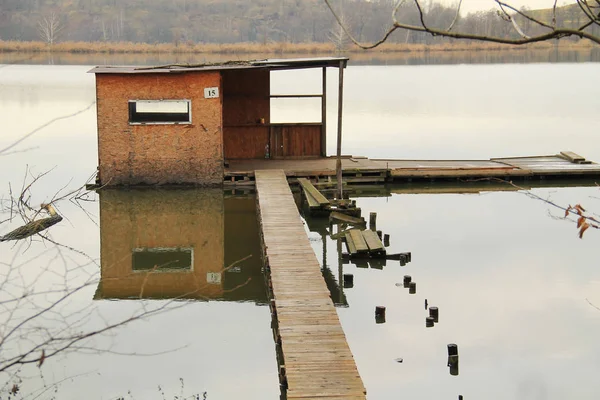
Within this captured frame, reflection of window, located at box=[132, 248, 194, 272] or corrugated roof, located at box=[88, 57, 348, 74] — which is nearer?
reflection of window, located at box=[132, 248, 194, 272]

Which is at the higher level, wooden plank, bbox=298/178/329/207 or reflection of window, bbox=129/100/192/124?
reflection of window, bbox=129/100/192/124

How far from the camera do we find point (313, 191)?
21.7 m

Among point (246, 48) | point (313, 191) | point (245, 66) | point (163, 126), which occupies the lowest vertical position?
point (313, 191)

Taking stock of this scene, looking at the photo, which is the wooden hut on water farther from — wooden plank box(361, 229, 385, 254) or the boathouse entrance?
wooden plank box(361, 229, 385, 254)

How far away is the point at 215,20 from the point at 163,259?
116241mm

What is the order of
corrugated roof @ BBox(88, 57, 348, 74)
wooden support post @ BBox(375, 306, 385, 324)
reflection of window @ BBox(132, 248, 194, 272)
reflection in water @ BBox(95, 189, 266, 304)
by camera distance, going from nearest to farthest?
1. wooden support post @ BBox(375, 306, 385, 324)
2. reflection in water @ BBox(95, 189, 266, 304)
3. reflection of window @ BBox(132, 248, 194, 272)
4. corrugated roof @ BBox(88, 57, 348, 74)

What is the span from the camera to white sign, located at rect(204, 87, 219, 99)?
2239cm

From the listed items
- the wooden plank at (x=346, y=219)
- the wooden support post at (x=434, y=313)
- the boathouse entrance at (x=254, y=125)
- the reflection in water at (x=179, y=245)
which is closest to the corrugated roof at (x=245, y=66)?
the boathouse entrance at (x=254, y=125)

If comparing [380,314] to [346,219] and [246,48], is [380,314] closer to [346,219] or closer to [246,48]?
[346,219]

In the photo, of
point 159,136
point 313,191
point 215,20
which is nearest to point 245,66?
point 159,136

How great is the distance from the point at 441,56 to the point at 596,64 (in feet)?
59.9

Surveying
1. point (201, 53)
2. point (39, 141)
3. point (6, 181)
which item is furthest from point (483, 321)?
point (201, 53)

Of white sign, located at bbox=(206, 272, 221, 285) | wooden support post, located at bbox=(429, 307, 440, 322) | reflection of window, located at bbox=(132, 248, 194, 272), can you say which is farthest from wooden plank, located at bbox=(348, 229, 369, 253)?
wooden support post, located at bbox=(429, 307, 440, 322)

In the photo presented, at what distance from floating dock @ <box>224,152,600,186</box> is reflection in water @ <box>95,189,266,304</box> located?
133cm
